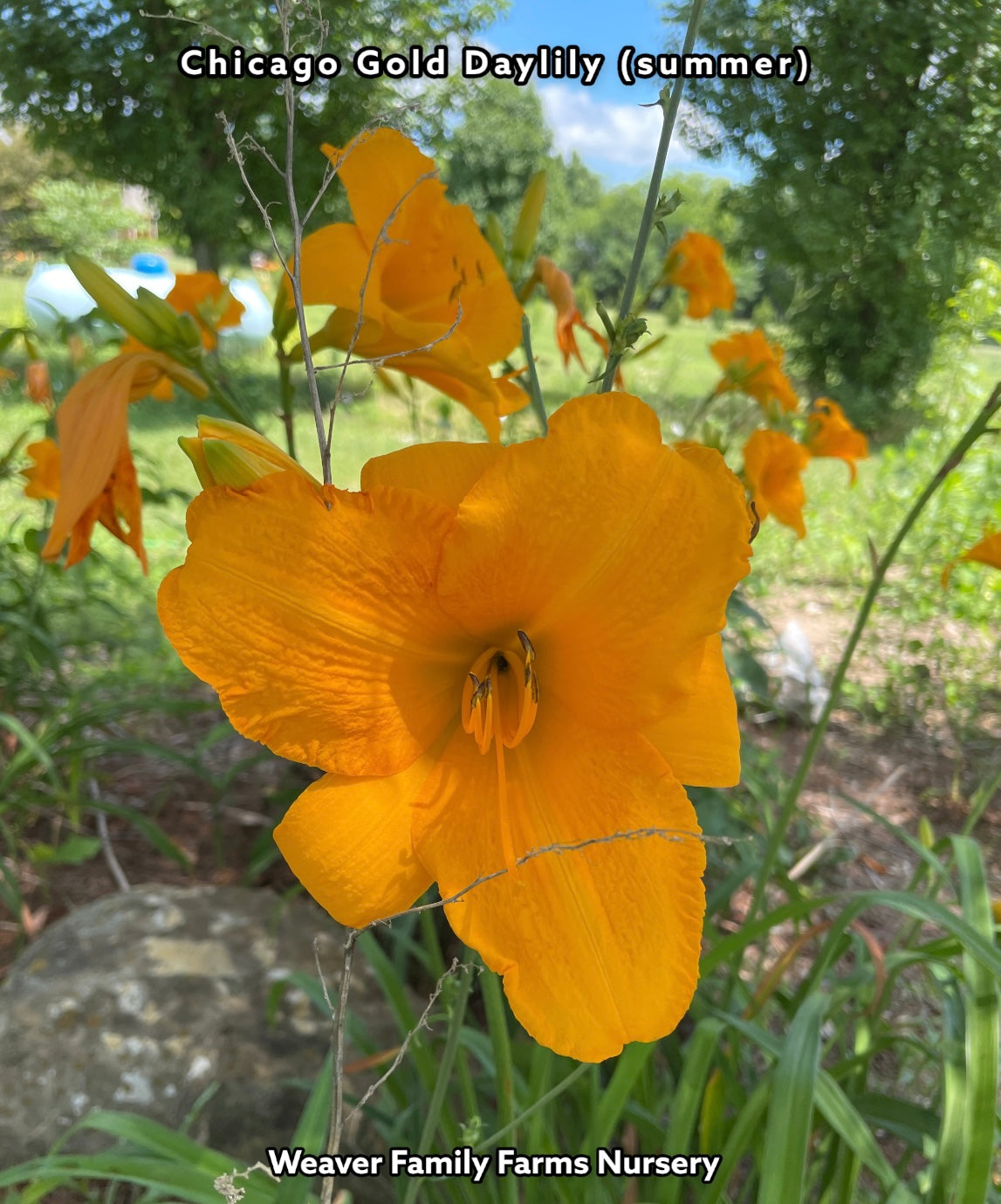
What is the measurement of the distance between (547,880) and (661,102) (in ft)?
1.98

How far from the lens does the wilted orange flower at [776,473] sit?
1.64m

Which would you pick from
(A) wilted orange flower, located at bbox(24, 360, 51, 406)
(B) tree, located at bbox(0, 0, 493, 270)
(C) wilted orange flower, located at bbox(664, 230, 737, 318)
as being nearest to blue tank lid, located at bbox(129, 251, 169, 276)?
(B) tree, located at bbox(0, 0, 493, 270)

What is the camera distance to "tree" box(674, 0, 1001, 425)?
45.8 inches

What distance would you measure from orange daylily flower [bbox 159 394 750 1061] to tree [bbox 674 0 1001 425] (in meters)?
→ 0.97

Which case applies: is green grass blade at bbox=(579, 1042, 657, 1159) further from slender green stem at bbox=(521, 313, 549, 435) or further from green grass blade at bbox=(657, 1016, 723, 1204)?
slender green stem at bbox=(521, 313, 549, 435)

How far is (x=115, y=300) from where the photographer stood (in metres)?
0.79

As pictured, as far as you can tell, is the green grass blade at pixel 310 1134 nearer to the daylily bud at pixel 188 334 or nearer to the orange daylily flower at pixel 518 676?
the orange daylily flower at pixel 518 676

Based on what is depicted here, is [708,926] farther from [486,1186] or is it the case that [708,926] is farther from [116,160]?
[116,160]

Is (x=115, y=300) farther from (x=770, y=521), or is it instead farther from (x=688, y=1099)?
(x=770, y=521)

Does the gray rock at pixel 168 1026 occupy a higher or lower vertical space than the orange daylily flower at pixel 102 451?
lower

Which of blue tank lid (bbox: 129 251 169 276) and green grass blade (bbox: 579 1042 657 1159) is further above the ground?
blue tank lid (bbox: 129 251 169 276)

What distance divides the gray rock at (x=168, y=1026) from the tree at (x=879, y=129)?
176cm

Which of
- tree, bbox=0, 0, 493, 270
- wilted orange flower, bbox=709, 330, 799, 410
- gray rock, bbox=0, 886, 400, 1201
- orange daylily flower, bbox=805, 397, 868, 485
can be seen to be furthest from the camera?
tree, bbox=0, 0, 493, 270

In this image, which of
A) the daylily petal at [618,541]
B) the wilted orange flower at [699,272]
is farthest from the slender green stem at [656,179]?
the wilted orange flower at [699,272]
